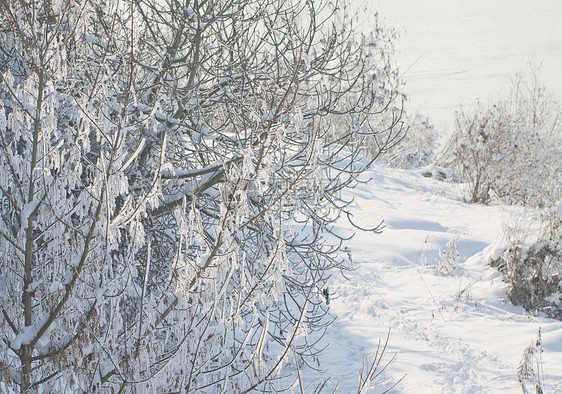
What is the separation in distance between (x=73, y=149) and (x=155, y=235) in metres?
1.85

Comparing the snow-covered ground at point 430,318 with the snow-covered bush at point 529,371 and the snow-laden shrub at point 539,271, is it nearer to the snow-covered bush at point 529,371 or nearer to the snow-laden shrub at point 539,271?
the snow-covered bush at point 529,371

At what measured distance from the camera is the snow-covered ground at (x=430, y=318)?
4043 millimetres

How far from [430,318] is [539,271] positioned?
1.37m

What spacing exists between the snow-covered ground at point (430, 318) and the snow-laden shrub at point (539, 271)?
0.19m

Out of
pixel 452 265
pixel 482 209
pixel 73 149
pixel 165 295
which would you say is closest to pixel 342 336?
pixel 452 265

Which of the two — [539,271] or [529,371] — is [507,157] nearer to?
[539,271]

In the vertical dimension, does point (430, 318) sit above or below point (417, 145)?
below

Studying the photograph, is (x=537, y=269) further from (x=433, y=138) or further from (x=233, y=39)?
(x=433, y=138)

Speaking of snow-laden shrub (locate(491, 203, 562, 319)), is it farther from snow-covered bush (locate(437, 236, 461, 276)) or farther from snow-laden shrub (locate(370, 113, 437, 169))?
snow-laden shrub (locate(370, 113, 437, 169))

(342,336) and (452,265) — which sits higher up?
(452,265)

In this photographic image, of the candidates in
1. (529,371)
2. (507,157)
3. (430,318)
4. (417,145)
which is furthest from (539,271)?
(417,145)

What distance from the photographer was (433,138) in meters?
17.1

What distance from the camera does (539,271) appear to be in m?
5.50

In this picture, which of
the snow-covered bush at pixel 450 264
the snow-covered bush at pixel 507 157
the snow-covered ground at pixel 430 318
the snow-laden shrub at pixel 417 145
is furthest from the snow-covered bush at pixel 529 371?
the snow-laden shrub at pixel 417 145
